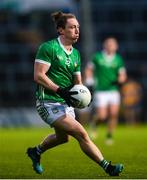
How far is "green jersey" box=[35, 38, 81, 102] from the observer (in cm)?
1105

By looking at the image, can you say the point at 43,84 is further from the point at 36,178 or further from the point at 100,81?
the point at 100,81

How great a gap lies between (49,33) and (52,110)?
24850 mm

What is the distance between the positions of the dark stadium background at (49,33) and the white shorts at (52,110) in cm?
2027

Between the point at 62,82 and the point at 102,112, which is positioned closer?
the point at 62,82

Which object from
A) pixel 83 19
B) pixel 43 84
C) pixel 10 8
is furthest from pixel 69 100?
pixel 83 19

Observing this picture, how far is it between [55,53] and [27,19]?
24.8m

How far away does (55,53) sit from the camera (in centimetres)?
1109

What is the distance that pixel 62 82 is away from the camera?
1121 centimetres

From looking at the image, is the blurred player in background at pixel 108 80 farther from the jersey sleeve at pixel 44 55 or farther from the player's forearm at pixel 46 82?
the player's forearm at pixel 46 82

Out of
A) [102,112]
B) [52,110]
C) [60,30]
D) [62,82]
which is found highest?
[60,30]

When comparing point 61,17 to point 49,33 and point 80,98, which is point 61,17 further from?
point 49,33

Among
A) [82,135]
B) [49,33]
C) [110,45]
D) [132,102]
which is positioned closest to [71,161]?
[82,135]

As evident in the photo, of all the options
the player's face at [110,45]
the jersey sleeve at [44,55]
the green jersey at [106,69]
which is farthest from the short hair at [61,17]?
the green jersey at [106,69]

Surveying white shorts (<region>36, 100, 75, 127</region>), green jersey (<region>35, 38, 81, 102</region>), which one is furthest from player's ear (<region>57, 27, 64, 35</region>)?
white shorts (<region>36, 100, 75, 127</region>)
